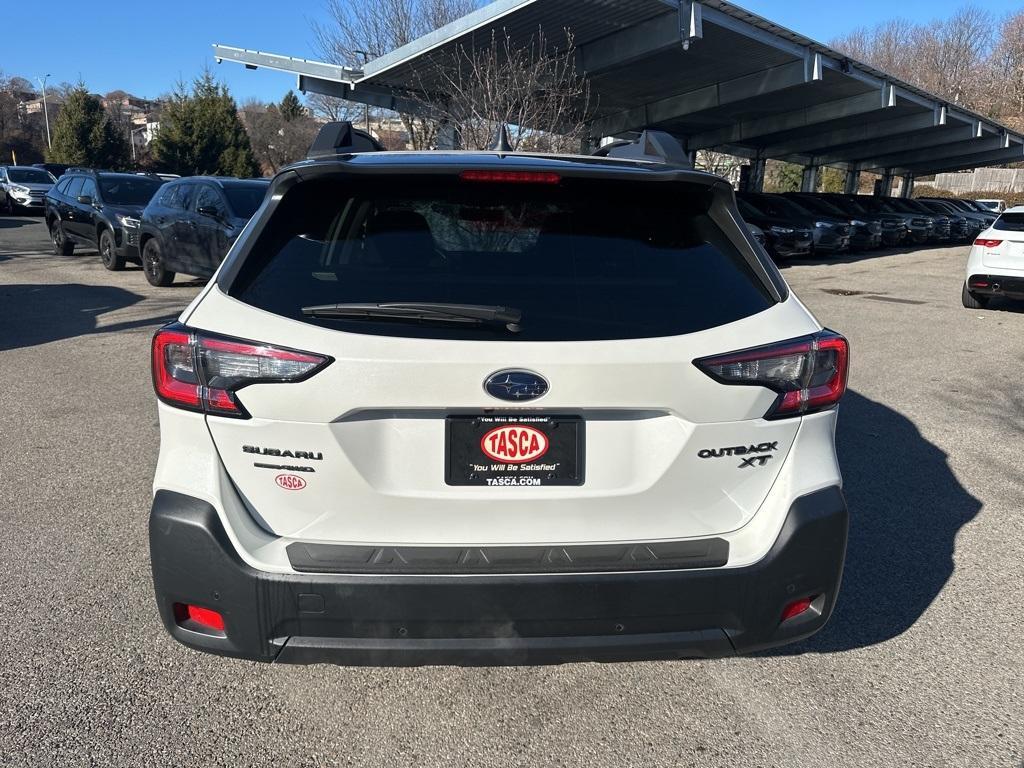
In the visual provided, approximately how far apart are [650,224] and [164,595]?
1.81 metres

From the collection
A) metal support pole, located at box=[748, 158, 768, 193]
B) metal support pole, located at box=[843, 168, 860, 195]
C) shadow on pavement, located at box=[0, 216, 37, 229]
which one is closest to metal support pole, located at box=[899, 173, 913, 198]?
metal support pole, located at box=[843, 168, 860, 195]

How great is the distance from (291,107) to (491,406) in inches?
3215

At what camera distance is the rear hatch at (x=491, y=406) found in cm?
208

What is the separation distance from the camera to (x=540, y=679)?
2.81 meters

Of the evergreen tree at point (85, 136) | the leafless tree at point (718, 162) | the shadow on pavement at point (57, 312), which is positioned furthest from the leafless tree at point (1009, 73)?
the shadow on pavement at point (57, 312)

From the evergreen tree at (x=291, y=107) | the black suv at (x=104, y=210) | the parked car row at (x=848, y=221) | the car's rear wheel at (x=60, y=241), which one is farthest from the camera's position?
the evergreen tree at (x=291, y=107)

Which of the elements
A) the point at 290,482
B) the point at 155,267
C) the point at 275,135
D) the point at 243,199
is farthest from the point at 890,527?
the point at 275,135

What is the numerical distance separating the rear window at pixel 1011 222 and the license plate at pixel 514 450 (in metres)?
11.7

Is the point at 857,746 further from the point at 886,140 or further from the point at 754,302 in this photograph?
the point at 886,140

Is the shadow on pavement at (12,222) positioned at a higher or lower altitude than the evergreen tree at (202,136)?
lower

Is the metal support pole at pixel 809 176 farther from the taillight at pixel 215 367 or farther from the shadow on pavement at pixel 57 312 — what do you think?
the taillight at pixel 215 367

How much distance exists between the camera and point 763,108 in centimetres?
2719

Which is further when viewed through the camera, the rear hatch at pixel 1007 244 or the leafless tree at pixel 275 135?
the leafless tree at pixel 275 135

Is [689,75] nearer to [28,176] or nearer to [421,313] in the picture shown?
[421,313]
